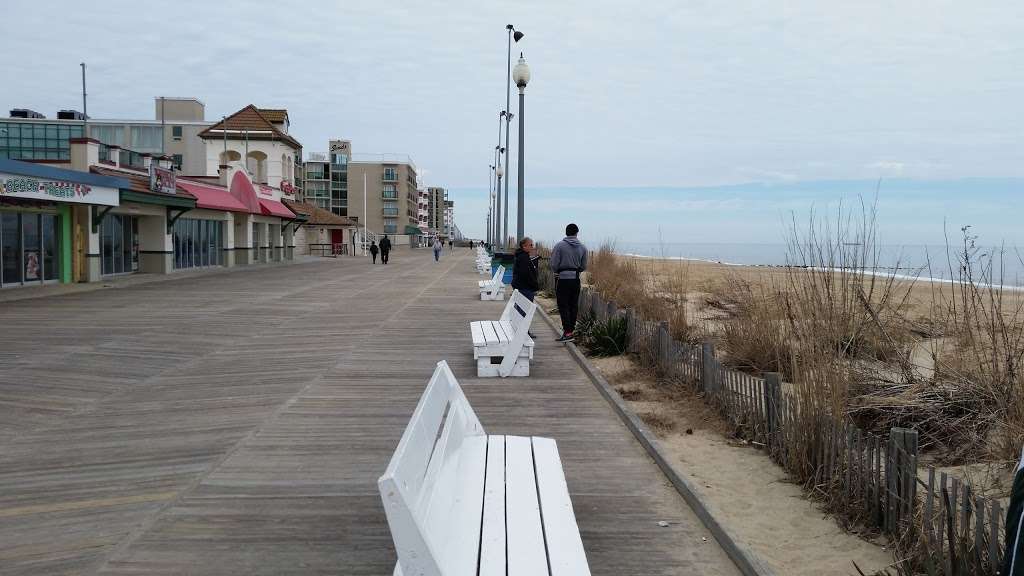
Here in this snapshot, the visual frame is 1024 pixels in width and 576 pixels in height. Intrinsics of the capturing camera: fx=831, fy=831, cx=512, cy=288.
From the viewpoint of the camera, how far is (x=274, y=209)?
4500cm

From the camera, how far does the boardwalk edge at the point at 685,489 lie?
4.04 meters

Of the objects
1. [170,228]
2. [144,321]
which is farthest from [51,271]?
[144,321]

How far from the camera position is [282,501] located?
5.03 meters

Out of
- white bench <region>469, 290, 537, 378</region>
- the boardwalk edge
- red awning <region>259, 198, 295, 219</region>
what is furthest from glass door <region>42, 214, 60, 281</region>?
the boardwalk edge

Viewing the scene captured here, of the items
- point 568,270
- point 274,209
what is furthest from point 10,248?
point 274,209

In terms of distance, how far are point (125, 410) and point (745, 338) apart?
616cm

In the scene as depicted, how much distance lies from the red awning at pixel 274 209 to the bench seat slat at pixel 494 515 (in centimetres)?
4027

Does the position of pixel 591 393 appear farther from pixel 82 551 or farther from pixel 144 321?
pixel 144 321

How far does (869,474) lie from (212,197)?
35.4 meters

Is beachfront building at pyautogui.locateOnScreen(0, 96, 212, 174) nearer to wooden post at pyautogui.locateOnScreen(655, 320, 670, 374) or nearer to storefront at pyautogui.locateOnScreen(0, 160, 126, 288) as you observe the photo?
storefront at pyautogui.locateOnScreen(0, 160, 126, 288)

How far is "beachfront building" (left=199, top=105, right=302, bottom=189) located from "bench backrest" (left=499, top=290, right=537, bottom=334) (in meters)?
40.2

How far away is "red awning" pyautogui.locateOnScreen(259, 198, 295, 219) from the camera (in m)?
43.2

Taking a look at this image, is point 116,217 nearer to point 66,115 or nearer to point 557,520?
point 557,520

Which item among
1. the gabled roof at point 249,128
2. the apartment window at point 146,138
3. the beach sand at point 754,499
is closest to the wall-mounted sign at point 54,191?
the beach sand at point 754,499
